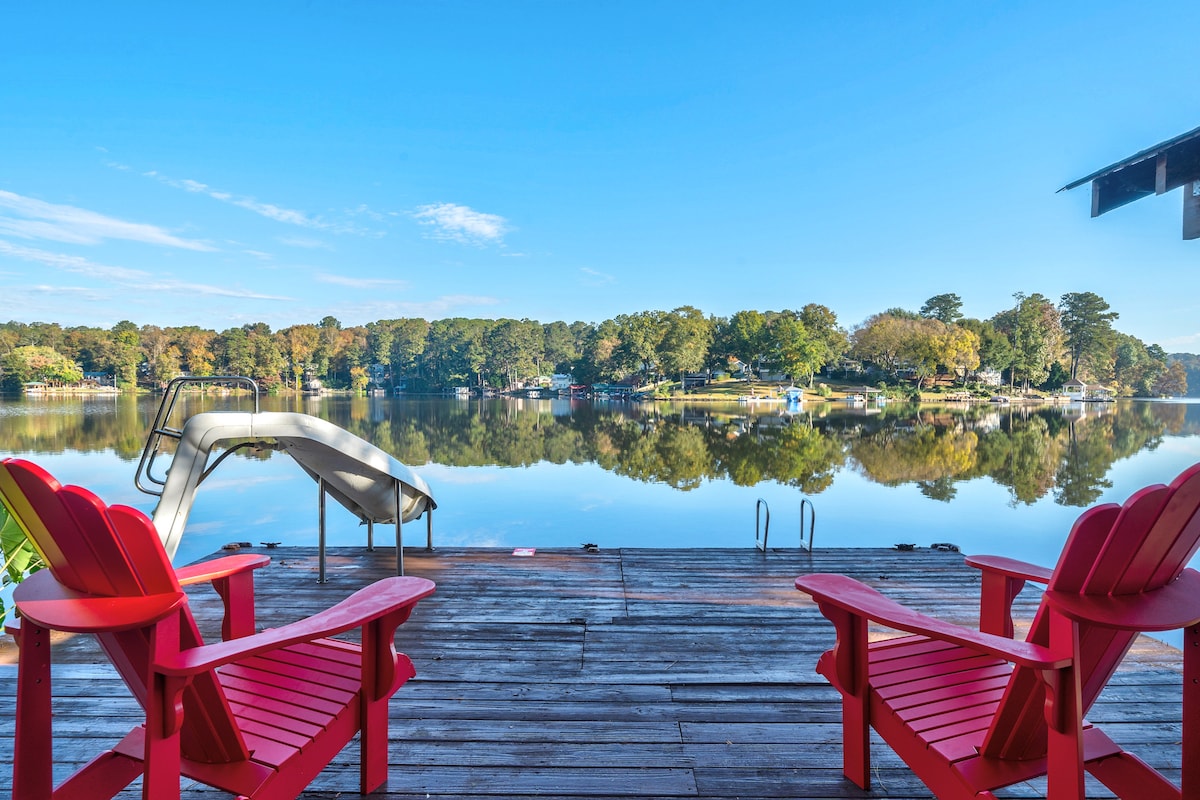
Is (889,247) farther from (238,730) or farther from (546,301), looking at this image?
(238,730)

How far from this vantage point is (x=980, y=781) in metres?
1.57

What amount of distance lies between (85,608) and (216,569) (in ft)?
2.92

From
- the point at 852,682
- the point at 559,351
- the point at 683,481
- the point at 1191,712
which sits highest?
the point at 559,351

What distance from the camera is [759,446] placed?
25625 mm

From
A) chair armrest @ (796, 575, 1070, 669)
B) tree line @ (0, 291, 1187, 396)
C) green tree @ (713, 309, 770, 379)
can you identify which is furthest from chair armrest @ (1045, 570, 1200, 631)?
green tree @ (713, 309, 770, 379)

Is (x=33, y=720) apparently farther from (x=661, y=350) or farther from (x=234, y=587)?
(x=661, y=350)

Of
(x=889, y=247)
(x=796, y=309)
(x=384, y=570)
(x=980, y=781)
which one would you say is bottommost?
(x=384, y=570)

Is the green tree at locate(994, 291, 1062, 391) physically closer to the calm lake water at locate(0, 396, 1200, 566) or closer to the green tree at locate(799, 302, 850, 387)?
the green tree at locate(799, 302, 850, 387)

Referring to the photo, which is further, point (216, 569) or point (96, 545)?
point (216, 569)

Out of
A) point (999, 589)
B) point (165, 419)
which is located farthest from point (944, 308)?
point (165, 419)

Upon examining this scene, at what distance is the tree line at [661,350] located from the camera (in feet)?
188

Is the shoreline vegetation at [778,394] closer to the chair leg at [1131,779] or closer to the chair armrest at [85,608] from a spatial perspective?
the chair leg at [1131,779]

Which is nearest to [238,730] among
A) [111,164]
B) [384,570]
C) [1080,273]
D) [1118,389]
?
[384,570]

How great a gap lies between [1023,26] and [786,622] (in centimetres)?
3250
